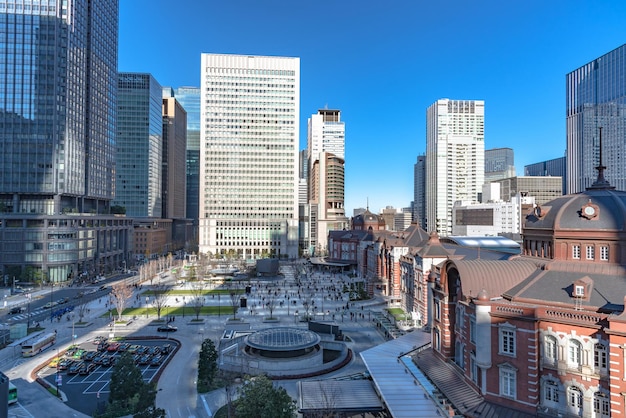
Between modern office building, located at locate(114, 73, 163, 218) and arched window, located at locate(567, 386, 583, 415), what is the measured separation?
174m

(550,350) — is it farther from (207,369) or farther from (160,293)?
(160,293)

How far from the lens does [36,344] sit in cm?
4991

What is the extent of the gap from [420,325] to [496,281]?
90.1ft

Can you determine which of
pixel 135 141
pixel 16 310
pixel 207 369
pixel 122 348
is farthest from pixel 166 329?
pixel 135 141

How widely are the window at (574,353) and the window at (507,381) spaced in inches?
151

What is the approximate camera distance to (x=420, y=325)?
60562mm

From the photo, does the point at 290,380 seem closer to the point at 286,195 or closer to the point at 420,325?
the point at 420,325

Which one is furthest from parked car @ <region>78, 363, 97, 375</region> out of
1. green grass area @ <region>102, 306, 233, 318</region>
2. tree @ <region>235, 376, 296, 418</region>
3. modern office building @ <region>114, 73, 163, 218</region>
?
modern office building @ <region>114, 73, 163, 218</region>

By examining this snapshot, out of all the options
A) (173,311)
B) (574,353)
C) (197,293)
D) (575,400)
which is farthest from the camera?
(197,293)

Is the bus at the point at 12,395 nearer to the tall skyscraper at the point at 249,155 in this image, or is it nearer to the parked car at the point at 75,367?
the parked car at the point at 75,367

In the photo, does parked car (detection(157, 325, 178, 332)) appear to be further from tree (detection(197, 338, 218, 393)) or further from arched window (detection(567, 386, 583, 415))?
arched window (detection(567, 386, 583, 415))

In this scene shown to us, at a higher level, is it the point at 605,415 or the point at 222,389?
the point at 605,415

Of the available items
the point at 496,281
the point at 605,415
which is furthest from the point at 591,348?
the point at 496,281

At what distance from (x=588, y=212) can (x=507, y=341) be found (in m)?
13.0
